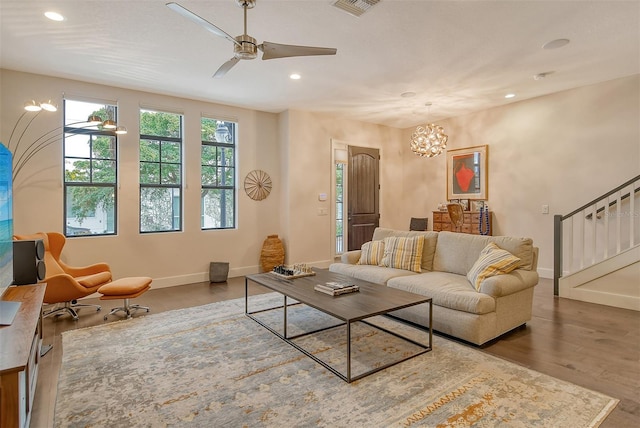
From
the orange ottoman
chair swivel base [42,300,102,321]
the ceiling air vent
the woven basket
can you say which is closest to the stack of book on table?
the orange ottoman

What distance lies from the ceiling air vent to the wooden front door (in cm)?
402

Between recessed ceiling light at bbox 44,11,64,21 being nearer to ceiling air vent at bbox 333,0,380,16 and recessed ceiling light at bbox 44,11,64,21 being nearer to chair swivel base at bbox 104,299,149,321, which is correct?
ceiling air vent at bbox 333,0,380,16

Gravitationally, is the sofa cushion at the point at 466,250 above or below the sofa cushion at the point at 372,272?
above

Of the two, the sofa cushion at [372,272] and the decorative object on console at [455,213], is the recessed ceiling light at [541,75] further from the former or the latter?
the sofa cushion at [372,272]

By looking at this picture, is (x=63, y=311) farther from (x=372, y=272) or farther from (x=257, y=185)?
(x=372, y=272)

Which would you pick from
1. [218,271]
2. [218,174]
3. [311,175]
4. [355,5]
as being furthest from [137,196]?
[355,5]

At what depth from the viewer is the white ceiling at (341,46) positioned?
9.82 ft

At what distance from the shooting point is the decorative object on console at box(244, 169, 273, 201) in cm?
612

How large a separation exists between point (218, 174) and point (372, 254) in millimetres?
3095

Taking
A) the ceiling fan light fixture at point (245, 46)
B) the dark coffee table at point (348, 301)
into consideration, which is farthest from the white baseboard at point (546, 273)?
the ceiling fan light fixture at point (245, 46)

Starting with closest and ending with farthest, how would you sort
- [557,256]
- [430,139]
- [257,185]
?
[557,256], [430,139], [257,185]

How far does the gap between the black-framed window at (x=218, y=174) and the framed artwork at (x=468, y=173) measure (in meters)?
4.14

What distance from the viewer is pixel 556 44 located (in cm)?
364

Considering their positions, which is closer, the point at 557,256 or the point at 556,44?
the point at 556,44
